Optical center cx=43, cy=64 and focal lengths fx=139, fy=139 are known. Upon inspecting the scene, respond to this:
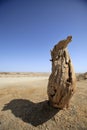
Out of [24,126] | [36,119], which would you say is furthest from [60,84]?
[24,126]

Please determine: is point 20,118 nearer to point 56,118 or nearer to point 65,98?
point 56,118

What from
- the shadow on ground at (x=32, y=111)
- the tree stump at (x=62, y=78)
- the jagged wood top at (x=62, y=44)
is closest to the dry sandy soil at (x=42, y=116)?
the shadow on ground at (x=32, y=111)

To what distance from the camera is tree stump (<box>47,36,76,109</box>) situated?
841cm

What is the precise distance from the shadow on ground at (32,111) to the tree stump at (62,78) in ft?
1.96

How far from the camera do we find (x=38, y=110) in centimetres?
917

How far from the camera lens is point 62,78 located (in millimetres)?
8438

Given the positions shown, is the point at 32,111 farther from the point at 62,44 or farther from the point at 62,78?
the point at 62,44

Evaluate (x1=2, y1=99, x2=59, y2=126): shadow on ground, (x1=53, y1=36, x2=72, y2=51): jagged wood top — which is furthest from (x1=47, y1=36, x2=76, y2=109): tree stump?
(x1=2, y1=99, x2=59, y2=126): shadow on ground

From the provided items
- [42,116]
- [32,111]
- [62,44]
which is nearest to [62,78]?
[62,44]

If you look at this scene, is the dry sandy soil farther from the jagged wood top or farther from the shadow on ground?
the jagged wood top

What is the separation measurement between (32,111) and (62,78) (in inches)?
119

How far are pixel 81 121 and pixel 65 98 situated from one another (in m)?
1.55

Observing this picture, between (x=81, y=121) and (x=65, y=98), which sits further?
(x=65, y=98)

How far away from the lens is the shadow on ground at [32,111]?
838 cm
